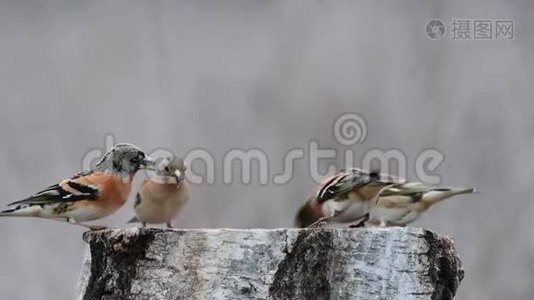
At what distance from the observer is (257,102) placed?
2.04 m

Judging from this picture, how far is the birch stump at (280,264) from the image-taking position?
1331mm

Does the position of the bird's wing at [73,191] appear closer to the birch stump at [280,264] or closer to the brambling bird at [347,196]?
the birch stump at [280,264]

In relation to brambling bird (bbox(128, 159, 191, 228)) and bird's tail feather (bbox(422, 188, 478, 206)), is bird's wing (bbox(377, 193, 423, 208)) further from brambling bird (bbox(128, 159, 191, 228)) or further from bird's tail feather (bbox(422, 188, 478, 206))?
brambling bird (bbox(128, 159, 191, 228))

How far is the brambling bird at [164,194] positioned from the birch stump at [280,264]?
5.5 inches

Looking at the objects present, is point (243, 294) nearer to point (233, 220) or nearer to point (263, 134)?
point (233, 220)

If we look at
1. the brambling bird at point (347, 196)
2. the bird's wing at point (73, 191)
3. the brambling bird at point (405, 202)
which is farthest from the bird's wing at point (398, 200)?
the bird's wing at point (73, 191)

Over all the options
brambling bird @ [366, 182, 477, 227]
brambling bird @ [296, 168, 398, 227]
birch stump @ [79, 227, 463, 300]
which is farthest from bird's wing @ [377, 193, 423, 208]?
birch stump @ [79, 227, 463, 300]

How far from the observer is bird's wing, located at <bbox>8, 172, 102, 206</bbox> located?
1.50 metres

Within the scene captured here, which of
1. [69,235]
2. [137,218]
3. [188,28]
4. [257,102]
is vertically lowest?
[69,235]

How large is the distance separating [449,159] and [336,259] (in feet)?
2.35

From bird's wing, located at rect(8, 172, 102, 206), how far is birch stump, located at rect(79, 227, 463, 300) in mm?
154

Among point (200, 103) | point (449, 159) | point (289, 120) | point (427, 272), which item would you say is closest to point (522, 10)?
point (449, 159)

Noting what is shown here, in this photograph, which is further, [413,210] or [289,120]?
[289,120]

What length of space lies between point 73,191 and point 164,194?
0.40ft
